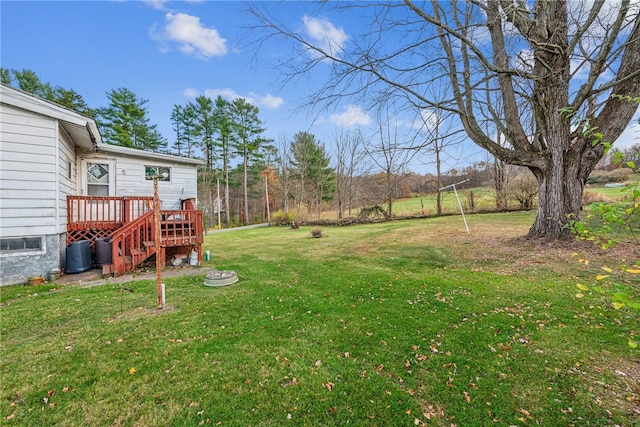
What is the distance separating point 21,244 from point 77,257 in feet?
3.19

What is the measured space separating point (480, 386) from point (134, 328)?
409 cm

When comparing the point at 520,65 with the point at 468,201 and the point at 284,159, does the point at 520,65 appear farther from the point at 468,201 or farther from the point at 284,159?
the point at 284,159

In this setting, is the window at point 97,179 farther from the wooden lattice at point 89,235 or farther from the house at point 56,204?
the wooden lattice at point 89,235

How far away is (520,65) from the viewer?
585 centimetres

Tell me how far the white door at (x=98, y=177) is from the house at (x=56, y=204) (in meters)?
0.03

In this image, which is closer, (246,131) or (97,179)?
(97,179)

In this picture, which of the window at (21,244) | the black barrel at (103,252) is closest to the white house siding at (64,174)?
the window at (21,244)

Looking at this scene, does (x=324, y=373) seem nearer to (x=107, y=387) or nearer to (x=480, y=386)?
(x=480, y=386)

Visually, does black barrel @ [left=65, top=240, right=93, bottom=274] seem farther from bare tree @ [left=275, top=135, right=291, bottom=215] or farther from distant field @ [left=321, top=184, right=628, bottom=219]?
bare tree @ [left=275, top=135, right=291, bottom=215]

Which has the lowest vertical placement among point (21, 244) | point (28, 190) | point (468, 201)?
point (21, 244)

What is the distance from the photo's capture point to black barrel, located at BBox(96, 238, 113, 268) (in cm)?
648

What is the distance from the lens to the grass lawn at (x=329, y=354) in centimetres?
210

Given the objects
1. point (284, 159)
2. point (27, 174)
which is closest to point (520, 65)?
point (27, 174)

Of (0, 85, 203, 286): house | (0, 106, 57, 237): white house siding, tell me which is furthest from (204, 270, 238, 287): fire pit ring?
(0, 106, 57, 237): white house siding
